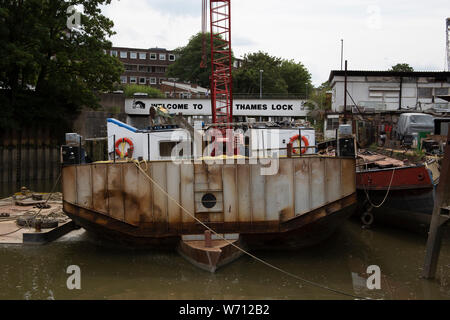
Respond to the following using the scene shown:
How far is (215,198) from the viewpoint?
34.2 feet

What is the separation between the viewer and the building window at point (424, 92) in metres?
37.6

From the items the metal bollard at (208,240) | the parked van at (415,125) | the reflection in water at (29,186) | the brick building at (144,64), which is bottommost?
the reflection in water at (29,186)

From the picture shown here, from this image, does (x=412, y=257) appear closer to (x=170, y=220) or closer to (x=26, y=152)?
(x=170, y=220)

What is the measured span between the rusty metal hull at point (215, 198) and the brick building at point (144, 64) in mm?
78338

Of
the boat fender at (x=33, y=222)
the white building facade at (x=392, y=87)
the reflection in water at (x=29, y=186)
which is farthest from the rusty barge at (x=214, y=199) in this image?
the white building facade at (x=392, y=87)

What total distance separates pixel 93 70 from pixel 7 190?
10.4 m

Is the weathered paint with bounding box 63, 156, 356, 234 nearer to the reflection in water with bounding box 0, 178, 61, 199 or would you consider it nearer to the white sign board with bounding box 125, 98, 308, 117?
the reflection in water with bounding box 0, 178, 61, 199

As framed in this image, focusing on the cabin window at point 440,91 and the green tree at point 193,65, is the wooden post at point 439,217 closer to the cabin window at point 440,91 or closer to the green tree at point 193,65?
the cabin window at point 440,91

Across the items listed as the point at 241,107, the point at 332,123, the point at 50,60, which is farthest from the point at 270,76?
the point at 50,60

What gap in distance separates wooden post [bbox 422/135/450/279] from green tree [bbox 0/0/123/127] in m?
24.4

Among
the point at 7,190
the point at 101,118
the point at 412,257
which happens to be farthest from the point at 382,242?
the point at 101,118

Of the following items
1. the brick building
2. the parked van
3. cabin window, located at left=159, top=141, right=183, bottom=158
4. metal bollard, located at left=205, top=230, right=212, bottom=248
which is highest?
the brick building

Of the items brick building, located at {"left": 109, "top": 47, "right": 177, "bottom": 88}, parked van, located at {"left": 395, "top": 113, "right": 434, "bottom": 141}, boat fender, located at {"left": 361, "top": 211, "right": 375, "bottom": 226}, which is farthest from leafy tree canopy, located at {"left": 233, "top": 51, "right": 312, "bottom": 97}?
boat fender, located at {"left": 361, "top": 211, "right": 375, "bottom": 226}

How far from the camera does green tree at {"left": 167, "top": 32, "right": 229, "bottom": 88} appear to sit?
6744 centimetres
